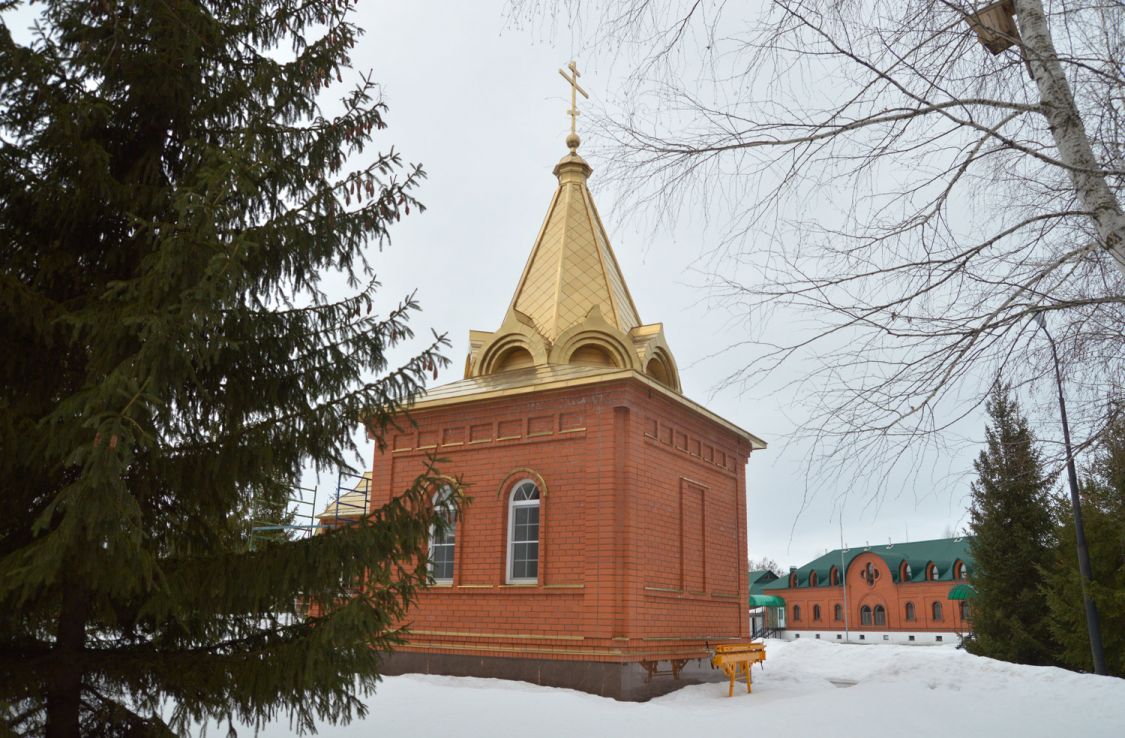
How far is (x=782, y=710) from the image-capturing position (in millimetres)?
10156

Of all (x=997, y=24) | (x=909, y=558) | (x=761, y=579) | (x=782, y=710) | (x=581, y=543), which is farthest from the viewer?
(x=761, y=579)

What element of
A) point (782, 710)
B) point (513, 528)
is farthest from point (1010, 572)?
point (513, 528)

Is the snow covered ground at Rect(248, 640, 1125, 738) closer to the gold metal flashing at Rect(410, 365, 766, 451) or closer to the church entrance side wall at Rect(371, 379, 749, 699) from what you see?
the church entrance side wall at Rect(371, 379, 749, 699)

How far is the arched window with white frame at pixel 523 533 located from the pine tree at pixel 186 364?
655 cm

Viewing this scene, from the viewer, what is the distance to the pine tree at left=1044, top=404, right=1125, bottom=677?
51.8ft

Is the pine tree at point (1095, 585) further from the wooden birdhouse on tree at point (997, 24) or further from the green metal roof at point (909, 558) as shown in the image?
the green metal roof at point (909, 558)

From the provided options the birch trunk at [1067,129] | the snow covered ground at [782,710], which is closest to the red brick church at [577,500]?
→ the snow covered ground at [782,710]

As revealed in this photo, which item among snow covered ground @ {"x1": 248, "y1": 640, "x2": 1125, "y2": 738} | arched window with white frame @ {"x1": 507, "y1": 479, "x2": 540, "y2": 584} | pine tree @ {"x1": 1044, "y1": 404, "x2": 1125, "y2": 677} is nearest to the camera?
snow covered ground @ {"x1": 248, "y1": 640, "x2": 1125, "y2": 738}

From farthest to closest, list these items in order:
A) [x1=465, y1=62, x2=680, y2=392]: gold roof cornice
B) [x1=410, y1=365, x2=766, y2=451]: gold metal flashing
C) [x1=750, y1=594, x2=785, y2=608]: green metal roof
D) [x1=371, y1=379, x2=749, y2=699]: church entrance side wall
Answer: [x1=750, y1=594, x2=785, y2=608]: green metal roof → [x1=465, y1=62, x2=680, y2=392]: gold roof cornice → [x1=410, y1=365, x2=766, y2=451]: gold metal flashing → [x1=371, y1=379, x2=749, y2=699]: church entrance side wall

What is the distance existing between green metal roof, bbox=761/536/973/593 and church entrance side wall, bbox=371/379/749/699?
1254 inches

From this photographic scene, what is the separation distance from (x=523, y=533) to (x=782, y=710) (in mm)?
4571

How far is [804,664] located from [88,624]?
14.4 meters

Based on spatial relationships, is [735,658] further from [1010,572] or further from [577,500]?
[1010,572]

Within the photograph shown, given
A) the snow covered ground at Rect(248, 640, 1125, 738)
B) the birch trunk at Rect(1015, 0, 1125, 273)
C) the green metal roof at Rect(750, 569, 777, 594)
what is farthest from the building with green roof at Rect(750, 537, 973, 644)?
the birch trunk at Rect(1015, 0, 1125, 273)
